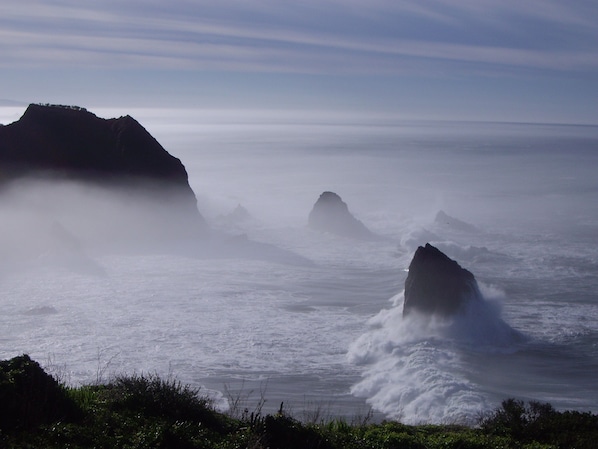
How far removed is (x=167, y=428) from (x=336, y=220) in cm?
4006

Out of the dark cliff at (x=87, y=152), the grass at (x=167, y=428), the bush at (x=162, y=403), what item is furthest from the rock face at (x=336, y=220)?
the bush at (x=162, y=403)

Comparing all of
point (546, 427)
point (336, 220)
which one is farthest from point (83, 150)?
point (546, 427)

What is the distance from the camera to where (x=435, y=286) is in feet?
83.2

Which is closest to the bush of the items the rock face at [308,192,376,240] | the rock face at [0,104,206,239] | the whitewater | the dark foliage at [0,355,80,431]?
the dark foliage at [0,355,80,431]

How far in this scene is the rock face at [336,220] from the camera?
4725 cm

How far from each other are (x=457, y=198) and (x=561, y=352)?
62059 mm

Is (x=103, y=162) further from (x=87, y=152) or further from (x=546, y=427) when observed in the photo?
(x=546, y=427)

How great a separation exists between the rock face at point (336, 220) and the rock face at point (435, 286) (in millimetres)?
20740

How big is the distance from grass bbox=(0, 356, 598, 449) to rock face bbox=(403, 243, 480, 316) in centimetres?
1303

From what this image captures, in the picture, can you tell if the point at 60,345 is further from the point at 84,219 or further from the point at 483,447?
the point at 84,219

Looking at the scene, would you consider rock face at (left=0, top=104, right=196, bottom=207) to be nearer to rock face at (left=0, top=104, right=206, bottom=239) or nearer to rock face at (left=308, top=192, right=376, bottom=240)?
rock face at (left=0, top=104, right=206, bottom=239)

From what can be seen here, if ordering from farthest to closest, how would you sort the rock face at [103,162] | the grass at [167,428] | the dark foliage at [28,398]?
the rock face at [103,162], the dark foliage at [28,398], the grass at [167,428]

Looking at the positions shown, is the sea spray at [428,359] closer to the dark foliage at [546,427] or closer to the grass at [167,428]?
the dark foliage at [546,427]

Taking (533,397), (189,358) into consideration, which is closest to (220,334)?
(189,358)
